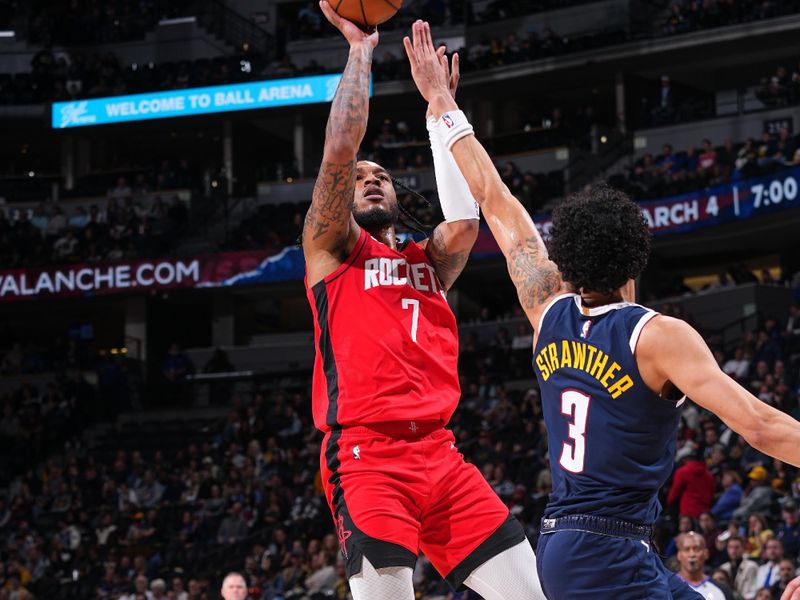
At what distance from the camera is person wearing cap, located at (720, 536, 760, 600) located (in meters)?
11.1

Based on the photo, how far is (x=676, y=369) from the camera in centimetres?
324

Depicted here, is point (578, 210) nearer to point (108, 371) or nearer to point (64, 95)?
point (108, 371)

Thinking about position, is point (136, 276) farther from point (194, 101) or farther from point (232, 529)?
point (232, 529)

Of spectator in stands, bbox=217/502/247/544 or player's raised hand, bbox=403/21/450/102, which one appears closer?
player's raised hand, bbox=403/21/450/102

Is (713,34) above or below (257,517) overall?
above

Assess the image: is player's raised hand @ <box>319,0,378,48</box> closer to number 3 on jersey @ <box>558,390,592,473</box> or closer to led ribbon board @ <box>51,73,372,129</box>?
number 3 on jersey @ <box>558,390,592,473</box>

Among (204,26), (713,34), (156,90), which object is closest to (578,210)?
(713,34)

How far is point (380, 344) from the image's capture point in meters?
4.70

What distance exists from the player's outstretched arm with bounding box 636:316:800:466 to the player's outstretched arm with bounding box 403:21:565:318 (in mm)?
633

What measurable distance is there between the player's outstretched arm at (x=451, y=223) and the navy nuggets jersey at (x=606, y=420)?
158 cm

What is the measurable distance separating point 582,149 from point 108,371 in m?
12.5

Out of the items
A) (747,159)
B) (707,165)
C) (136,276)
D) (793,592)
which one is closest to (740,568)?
(793,592)

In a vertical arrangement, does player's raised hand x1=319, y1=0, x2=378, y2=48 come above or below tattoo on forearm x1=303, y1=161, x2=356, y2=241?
above

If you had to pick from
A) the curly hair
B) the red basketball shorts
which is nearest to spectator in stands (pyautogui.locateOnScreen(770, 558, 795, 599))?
the red basketball shorts
